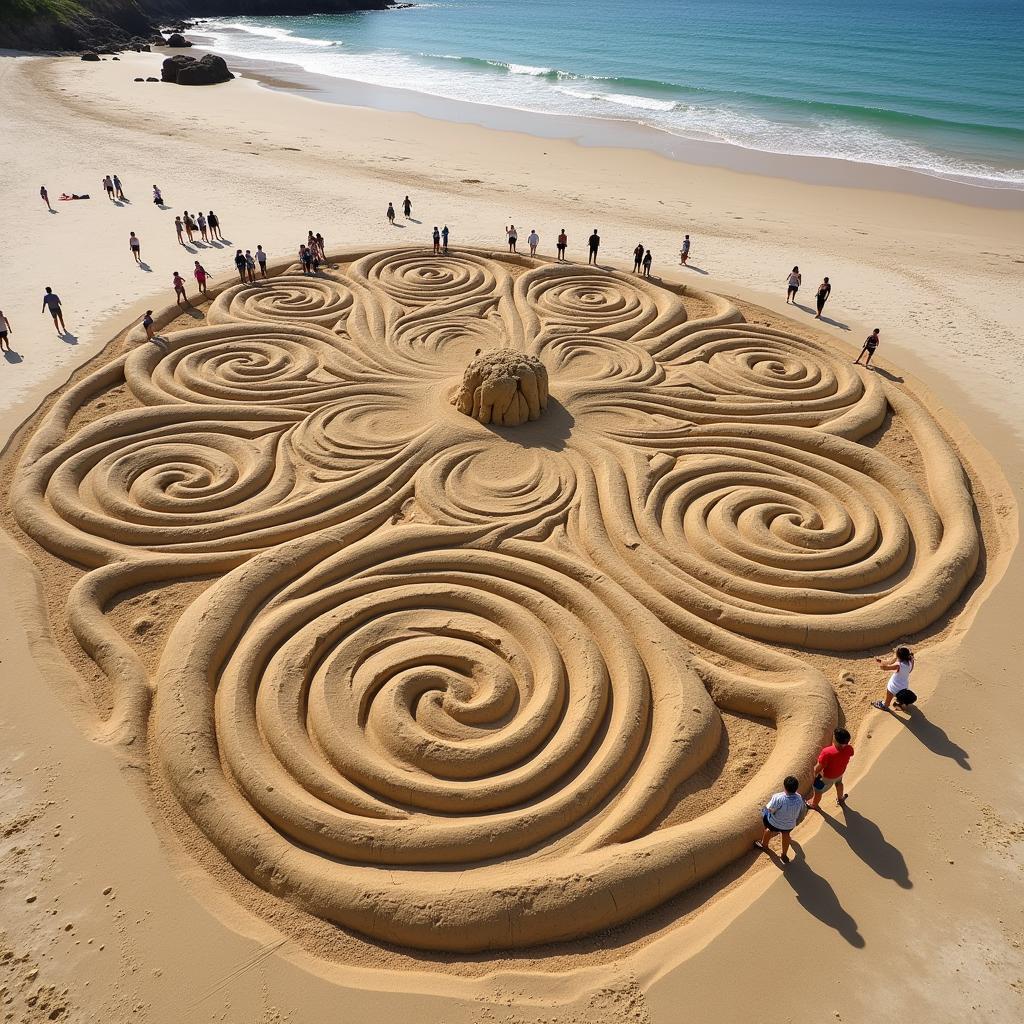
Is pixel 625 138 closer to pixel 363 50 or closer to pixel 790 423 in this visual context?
pixel 790 423

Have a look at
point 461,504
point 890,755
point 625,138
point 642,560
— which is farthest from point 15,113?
point 890,755

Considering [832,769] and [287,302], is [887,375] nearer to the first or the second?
[832,769]

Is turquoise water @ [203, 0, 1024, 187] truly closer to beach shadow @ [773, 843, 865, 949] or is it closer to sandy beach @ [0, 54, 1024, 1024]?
sandy beach @ [0, 54, 1024, 1024]

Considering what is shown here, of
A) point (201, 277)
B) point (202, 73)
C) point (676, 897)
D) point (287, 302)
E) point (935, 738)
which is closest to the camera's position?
point (676, 897)

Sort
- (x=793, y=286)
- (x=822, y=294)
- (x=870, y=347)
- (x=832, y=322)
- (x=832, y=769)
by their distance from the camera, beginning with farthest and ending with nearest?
(x=793, y=286)
(x=832, y=322)
(x=822, y=294)
(x=870, y=347)
(x=832, y=769)

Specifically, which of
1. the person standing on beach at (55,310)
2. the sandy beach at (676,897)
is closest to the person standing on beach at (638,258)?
the sandy beach at (676,897)

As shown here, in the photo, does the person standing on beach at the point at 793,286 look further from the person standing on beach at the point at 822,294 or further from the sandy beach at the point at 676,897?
the person standing on beach at the point at 822,294

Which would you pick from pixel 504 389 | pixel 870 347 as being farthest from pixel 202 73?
pixel 870 347
